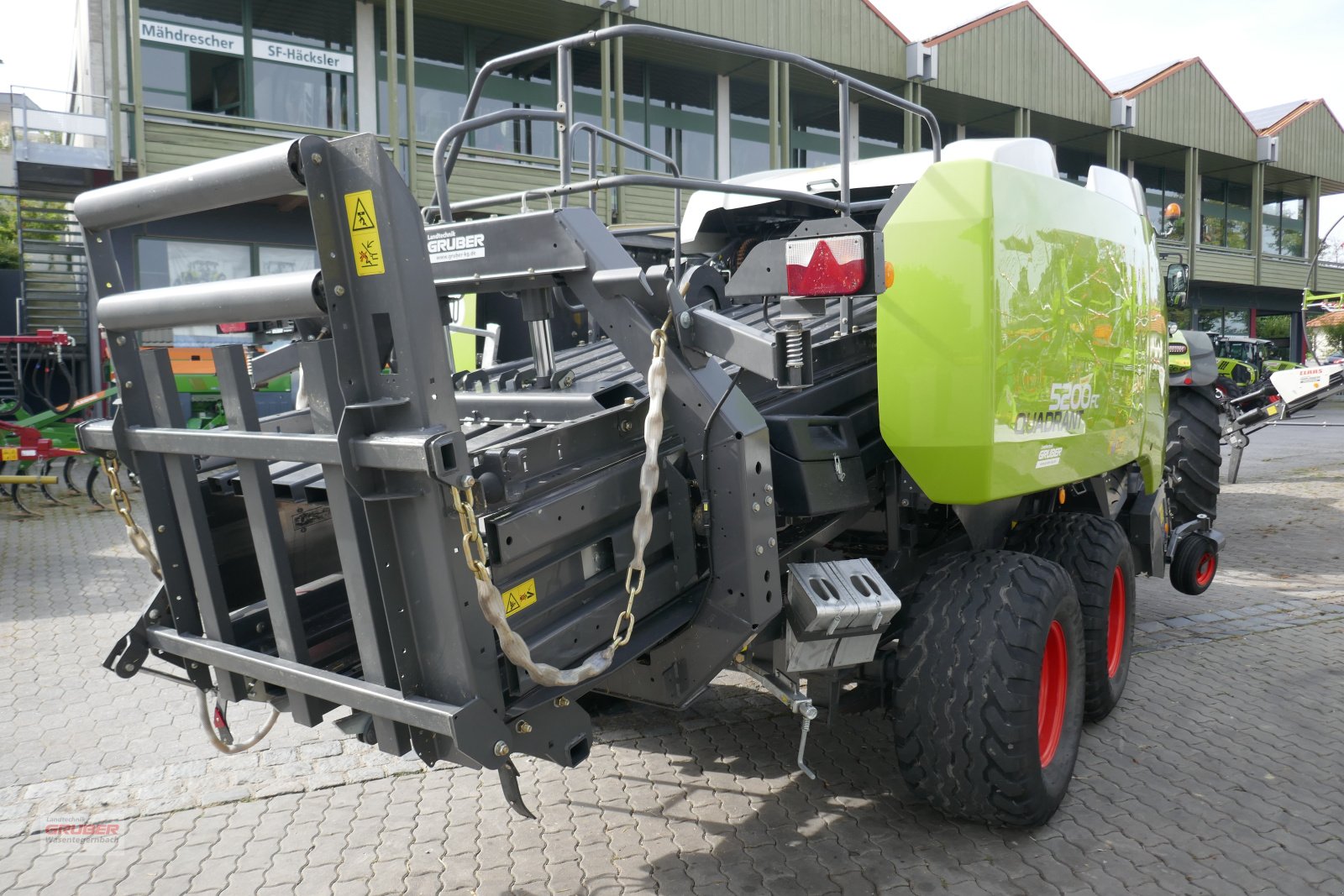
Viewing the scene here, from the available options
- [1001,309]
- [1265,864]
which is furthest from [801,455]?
[1265,864]

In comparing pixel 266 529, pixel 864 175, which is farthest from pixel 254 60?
pixel 266 529

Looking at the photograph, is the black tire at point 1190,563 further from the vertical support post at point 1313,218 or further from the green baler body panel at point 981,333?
the vertical support post at point 1313,218

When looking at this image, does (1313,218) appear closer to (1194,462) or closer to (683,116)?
(683,116)

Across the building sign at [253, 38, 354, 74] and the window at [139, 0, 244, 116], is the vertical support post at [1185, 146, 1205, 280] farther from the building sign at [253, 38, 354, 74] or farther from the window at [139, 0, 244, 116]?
the window at [139, 0, 244, 116]

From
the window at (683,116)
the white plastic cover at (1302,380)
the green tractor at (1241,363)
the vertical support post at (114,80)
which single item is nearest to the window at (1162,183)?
the green tractor at (1241,363)

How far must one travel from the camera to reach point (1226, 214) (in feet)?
98.8

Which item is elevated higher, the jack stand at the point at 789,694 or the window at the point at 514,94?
the window at the point at 514,94

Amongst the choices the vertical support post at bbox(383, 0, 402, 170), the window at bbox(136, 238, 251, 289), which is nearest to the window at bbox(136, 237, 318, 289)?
the window at bbox(136, 238, 251, 289)

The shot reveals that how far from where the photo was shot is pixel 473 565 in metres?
2.20

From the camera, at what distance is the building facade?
14633 millimetres

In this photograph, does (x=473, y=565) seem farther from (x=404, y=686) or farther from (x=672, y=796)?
(x=672, y=796)

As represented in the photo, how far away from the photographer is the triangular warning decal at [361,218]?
7.19 feet

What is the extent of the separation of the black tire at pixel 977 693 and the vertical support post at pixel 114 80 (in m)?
13.8

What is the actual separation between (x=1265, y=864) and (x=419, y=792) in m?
2.75
